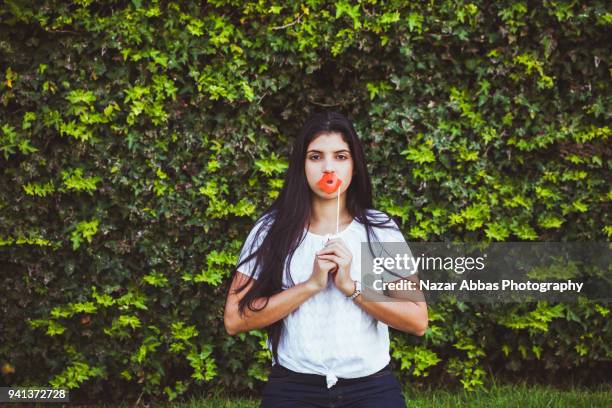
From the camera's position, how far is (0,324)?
4059 mm

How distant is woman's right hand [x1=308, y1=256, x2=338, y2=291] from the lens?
2.22m

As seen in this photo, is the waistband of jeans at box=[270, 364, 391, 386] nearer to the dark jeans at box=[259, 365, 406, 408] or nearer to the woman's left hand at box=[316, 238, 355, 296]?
the dark jeans at box=[259, 365, 406, 408]

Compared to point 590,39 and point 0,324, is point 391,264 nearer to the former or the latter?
point 590,39

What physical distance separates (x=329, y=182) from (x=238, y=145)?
153 centimetres

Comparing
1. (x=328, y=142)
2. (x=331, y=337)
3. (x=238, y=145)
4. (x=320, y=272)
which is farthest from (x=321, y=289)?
(x=238, y=145)

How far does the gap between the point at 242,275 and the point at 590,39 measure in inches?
102

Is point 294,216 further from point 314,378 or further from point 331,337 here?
point 314,378

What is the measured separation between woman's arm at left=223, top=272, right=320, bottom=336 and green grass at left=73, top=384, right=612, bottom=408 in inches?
62.2

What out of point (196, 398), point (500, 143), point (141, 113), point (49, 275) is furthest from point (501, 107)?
point (49, 275)

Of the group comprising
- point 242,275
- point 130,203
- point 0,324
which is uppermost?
point 130,203

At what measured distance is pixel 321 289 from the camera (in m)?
2.28

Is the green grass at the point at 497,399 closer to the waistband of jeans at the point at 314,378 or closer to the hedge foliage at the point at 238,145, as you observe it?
the hedge foliage at the point at 238,145

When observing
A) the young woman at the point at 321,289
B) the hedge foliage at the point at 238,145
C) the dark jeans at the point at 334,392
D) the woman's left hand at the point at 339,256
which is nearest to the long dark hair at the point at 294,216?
the young woman at the point at 321,289

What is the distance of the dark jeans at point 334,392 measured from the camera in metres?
2.30
